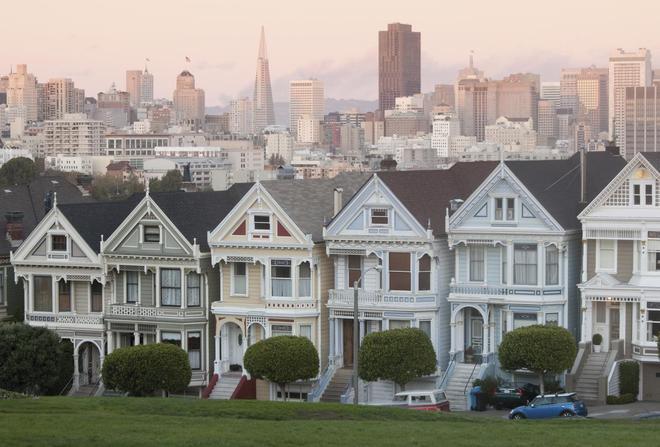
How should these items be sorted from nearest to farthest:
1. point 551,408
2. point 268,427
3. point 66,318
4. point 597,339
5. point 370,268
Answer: point 268,427 → point 551,408 → point 597,339 → point 370,268 → point 66,318

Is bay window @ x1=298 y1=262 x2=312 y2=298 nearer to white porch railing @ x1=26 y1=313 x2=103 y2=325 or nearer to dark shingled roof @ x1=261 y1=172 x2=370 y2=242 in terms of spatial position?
dark shingled roof @ x1=261 y1=172 x2=370 y2=242

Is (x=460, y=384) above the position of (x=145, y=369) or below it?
below

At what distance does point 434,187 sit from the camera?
61.2 metres

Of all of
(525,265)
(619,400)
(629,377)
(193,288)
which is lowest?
(619,400)

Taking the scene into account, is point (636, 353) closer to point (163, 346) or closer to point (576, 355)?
point (576, 355)

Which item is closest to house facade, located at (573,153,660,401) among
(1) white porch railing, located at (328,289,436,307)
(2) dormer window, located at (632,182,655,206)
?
(2) dormer window, located at (632,182,655,206)

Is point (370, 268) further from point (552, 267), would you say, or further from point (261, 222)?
point (552, 267)

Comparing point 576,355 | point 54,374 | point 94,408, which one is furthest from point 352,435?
point 54,374

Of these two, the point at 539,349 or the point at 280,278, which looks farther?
the point at 280,278

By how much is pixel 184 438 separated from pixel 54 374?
23.9m

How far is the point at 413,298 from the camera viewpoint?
58688 mm

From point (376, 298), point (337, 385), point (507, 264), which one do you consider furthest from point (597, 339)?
point (337, 385)

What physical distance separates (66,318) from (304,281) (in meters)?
8.59

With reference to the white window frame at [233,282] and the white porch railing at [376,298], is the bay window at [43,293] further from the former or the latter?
the white porch railing at [376,298]
